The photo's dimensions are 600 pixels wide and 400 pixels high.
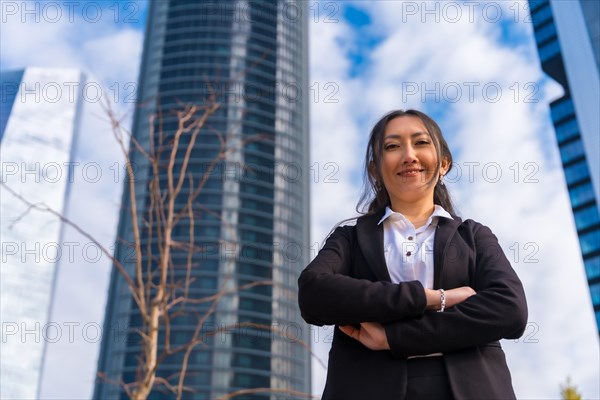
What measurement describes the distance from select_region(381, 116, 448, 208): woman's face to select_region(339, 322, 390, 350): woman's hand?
0.50 metres

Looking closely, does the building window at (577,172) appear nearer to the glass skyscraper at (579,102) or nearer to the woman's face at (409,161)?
the glass skyscraper at (579,102)

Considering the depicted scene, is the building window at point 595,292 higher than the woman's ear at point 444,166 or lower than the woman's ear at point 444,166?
higher

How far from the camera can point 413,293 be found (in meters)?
1.55

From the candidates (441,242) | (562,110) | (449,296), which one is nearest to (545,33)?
(562,110)

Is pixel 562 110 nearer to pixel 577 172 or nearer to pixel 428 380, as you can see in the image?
pixel 577 172

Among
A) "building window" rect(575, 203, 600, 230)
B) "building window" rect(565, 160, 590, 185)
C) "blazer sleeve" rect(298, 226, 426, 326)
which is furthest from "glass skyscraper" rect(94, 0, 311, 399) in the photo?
"blazer sleeve" rect(298, 226, 426, 326)

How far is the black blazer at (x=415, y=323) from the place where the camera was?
1530mm

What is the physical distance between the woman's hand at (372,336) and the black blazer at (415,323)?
0.08 feet

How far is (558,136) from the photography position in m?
59.8

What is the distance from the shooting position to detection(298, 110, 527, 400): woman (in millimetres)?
1538

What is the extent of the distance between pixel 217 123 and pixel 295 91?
13641 mm

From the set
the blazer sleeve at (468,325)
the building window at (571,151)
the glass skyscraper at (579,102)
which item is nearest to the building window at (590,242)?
the glass skyscraper at (579,102)

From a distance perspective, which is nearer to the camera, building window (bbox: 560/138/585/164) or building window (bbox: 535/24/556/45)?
building window (bbox: 560/138/585/164)

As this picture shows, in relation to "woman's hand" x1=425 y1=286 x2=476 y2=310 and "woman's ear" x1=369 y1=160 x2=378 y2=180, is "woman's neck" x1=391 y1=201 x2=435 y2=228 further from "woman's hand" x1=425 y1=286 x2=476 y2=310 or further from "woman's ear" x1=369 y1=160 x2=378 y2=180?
"woman's hand" x1=425 y1=286 x2=476 y2=310
